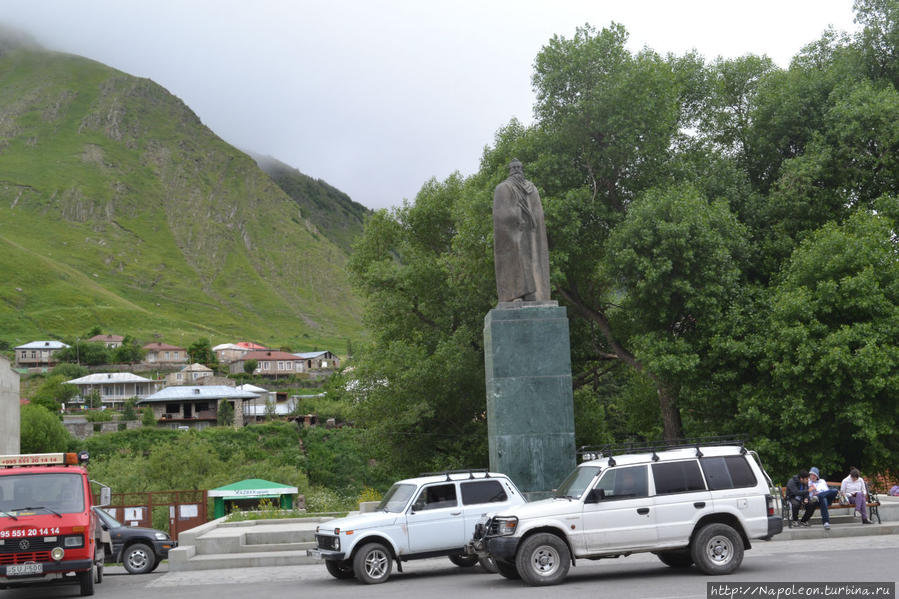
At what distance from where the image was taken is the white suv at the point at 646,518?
11633 mm

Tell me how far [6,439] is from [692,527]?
118 ft

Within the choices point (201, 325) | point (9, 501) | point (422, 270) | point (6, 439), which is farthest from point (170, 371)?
point (9, 501)

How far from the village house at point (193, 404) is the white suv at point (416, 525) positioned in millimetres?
86525

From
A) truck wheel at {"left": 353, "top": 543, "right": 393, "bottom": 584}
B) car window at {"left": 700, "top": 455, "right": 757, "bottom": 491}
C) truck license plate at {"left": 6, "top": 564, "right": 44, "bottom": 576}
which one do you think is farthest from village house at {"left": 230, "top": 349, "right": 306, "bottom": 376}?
car window at {"left": 700, "top": 455, "right": 757, "bottom": 491}

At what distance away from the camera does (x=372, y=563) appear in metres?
13.5

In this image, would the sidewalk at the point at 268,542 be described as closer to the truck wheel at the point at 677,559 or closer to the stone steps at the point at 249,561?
the stone steps at the point at 249,561

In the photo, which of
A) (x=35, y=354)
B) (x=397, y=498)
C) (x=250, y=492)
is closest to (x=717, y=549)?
(x=397, y=498)

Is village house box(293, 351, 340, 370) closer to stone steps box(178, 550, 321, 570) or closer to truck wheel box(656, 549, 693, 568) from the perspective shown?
stone steps box(178, 550, 321, 570)

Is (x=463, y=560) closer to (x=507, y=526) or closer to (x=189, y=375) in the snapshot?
(x=507, y=526)

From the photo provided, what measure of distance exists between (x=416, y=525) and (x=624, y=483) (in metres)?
3.66

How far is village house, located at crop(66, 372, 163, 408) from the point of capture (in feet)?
375

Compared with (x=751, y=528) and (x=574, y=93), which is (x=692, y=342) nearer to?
(x=574, y=93)

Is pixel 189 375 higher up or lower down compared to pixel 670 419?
higher up

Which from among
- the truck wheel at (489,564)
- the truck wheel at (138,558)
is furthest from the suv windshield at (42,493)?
the truck wheel at (489,564)
